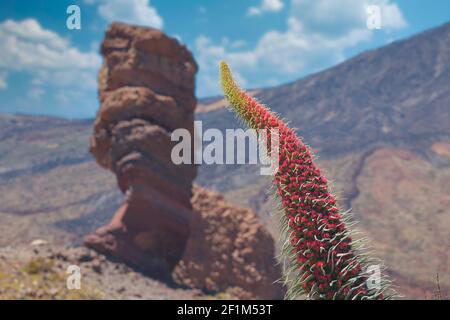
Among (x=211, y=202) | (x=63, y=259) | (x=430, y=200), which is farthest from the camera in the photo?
(x=430, y=200)

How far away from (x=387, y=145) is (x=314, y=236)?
68.8 metres

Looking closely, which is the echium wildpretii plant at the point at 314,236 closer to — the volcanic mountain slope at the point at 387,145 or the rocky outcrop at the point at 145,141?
the volcanic mountain slope at the point at 387,145

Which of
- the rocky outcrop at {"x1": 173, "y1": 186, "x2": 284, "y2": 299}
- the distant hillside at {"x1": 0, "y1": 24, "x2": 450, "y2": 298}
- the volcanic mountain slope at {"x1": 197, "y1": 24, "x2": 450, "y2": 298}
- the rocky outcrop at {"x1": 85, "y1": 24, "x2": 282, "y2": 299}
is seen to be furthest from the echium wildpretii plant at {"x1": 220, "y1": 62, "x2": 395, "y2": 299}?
the rocky outcrop at {"x1": 173, "y1": 186, "x2": 284, "y2": 299}

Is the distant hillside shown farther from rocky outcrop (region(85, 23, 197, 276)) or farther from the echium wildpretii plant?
the echium wildpretii plant

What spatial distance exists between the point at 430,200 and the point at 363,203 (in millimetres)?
6903

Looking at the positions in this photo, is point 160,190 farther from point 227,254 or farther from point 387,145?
point 387,145

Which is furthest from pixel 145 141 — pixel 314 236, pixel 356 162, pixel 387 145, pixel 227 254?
pixel 387 145

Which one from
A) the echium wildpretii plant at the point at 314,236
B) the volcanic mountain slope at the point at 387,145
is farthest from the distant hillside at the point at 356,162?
the echium wildpretii plant at the point at 314,236

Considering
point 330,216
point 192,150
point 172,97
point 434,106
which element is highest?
point 434,106

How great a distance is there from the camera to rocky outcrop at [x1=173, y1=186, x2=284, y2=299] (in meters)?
18.9

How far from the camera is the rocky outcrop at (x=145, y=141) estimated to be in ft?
54.8

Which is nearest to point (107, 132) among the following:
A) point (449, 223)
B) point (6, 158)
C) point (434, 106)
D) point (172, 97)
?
point (172, 97)
